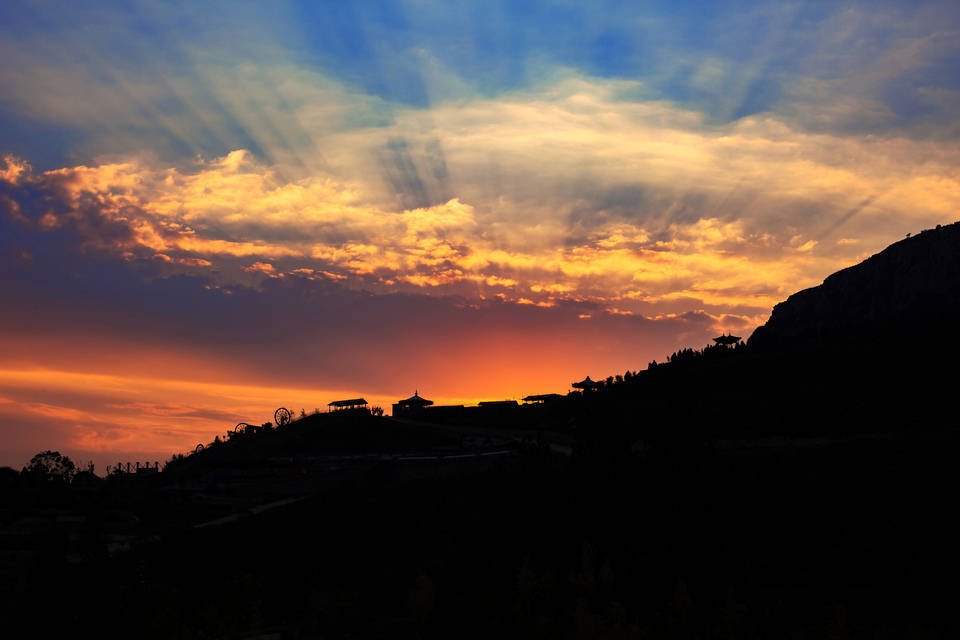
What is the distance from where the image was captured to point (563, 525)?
2695 centimetres

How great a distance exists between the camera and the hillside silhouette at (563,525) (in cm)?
1864

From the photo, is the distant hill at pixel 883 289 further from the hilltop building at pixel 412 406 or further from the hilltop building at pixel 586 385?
the hilltop building at pixel 412 406

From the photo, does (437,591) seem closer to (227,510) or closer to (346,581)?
(346,581)

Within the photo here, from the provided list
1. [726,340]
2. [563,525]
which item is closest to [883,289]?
[726,340]

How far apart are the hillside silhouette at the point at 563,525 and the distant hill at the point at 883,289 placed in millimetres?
43369

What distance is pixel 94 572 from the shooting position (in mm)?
17391

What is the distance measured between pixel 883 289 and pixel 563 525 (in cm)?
13734

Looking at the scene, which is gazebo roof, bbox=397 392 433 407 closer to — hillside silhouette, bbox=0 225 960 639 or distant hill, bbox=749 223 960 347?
hillside silhouette, bbox=0 225 960 639

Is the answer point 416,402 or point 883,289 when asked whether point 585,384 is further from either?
point 883,289

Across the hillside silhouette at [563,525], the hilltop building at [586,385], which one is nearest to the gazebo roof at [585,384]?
the hilltop building at [586,385]

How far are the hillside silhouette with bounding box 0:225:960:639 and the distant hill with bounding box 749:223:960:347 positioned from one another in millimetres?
43369

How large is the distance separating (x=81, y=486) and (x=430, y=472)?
35366 mm

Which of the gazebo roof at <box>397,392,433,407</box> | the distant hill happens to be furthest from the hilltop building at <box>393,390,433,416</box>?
the distant hill

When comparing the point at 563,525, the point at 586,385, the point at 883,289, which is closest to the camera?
the point at 563,525
